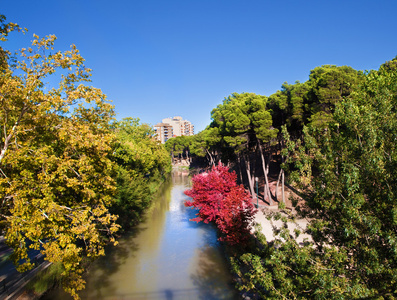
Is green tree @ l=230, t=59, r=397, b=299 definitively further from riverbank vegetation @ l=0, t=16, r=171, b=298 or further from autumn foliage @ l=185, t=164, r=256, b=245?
autumn foliage @ l=185, t=164, r=256, b=245

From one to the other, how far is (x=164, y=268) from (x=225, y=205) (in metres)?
4.65

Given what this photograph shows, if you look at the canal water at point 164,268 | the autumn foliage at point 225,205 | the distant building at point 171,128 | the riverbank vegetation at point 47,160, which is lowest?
the canal water at point 164,268

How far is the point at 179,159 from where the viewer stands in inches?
3529

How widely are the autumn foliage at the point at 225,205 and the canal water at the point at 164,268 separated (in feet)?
5.53

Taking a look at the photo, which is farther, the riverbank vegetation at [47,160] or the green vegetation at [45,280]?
the green vegetation at [45,280]

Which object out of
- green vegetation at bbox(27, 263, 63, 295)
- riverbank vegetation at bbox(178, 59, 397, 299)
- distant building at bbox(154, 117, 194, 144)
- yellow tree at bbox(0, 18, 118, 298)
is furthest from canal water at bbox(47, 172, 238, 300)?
distant building at bbox(154, 117, 194, 144)

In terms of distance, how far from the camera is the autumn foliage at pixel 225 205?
1214 cm

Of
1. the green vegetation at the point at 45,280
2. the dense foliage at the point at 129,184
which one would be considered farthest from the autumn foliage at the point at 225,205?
the green vegetation at the point at 45,280

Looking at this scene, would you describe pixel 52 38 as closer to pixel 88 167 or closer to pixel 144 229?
pixel 88 167

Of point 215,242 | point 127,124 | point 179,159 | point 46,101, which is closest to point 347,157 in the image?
point 46,101

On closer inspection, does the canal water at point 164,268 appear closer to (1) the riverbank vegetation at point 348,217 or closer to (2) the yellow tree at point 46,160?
(2) the yellow tree at point 46,160

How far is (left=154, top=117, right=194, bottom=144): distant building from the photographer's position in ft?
411

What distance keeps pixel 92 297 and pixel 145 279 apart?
244 cm

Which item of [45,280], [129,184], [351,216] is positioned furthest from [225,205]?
[351,216]
